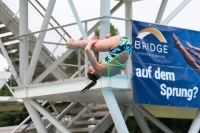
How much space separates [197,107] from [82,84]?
13.3 feet

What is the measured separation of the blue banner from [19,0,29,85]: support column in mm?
4762

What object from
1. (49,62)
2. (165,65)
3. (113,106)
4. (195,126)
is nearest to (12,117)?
(49,62)

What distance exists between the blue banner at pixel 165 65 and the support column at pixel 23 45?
476 cm

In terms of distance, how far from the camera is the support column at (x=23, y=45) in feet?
86.5

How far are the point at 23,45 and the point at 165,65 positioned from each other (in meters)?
5.45

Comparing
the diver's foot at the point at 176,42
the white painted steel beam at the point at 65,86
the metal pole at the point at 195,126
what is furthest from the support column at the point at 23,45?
the metal pole at the point at 195,126

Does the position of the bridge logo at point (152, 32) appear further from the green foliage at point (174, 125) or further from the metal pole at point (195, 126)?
the green foliage at point (174, 125)

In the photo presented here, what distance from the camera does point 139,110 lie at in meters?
28.5

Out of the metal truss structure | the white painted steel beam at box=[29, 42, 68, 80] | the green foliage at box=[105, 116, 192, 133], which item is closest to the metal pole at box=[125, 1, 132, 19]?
the metal truss structure

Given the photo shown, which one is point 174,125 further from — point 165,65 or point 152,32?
point 152,32

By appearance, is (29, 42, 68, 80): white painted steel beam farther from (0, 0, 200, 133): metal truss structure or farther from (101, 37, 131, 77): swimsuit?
(101, 37, 131, 77): swimsuit

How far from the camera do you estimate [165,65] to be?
23.8 metres

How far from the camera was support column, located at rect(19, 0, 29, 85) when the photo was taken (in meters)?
26.4

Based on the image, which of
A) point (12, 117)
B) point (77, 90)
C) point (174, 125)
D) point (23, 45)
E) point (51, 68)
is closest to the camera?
point (77, 90)
